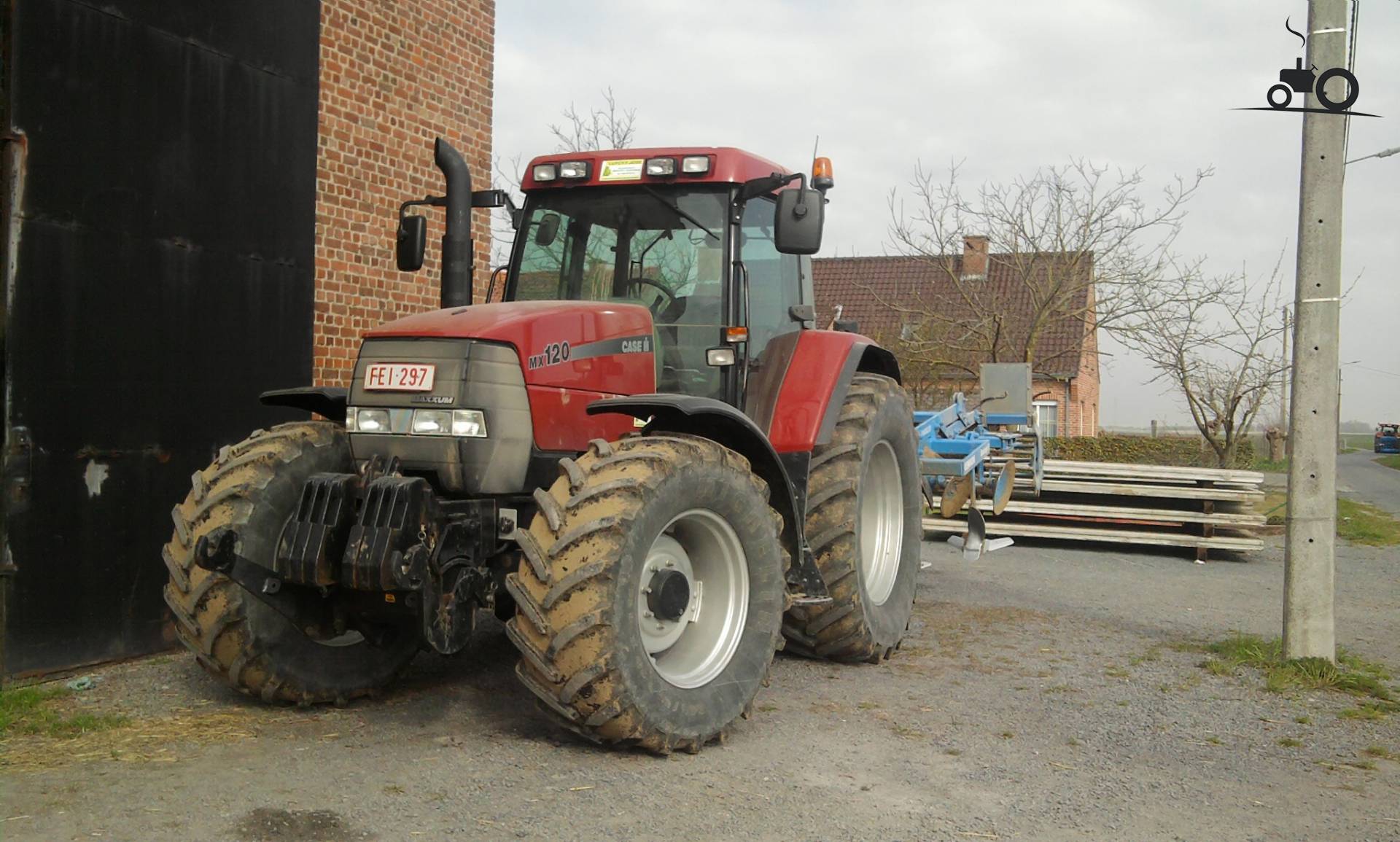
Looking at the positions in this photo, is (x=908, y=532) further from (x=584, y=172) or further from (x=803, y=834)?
(x=803, y=834)

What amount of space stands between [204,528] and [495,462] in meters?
1.22

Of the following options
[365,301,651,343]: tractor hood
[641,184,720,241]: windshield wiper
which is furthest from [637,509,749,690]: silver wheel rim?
[641,184,720,241]: windshield wiper

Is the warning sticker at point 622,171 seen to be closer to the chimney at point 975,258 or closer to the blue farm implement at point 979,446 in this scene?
the blue farm implement at point 979,446

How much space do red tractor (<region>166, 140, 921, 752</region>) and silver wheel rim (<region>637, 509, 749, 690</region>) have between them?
0.01m

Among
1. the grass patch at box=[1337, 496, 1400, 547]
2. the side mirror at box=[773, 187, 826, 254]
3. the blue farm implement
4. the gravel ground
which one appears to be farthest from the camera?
the grass patch at box=[1337, 496, 1400, 547]

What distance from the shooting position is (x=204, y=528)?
4.82 meters

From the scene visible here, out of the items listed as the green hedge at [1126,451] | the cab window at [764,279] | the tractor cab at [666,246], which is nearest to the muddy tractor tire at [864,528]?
the cab window at [764,279]

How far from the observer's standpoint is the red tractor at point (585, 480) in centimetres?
436

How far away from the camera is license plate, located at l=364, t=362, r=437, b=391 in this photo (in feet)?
15.6

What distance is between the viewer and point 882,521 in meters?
7.26

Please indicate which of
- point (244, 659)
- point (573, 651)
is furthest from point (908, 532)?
point (244, 659)

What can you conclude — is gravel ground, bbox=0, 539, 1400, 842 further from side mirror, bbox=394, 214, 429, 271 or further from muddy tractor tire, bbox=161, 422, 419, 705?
side mirror, bbox=394, 214, 429, 271

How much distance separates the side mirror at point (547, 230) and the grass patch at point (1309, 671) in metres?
4.19

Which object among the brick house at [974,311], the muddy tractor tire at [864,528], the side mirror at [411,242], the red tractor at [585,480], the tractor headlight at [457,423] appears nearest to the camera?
the red tractor at [585,480]
